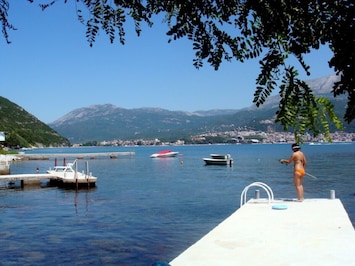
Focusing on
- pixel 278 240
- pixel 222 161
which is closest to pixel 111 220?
Answer: pixel 278 240

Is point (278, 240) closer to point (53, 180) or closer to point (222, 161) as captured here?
point (53, 180)

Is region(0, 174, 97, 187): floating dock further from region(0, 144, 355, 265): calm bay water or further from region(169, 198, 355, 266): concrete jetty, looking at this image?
region(169, 198, 355, 266): concrete jetty

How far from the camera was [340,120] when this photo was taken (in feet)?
10.2

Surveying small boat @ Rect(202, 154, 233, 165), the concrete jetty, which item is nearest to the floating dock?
the concrete jetty

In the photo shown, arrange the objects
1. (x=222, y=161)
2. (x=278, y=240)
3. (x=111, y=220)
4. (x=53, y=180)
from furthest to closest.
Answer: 1. (x=222, y=161)
2. (x=53, y=180)
3. (x=111, y=220)
4. (x=278, y=240)

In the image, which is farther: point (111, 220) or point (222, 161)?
point (222, 161)

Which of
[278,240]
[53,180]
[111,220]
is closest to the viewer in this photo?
[278,240]

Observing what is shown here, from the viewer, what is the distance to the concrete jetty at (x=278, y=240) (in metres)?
8.31

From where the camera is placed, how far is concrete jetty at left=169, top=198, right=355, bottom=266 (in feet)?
27.3

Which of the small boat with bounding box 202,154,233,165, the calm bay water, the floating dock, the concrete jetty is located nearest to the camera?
the concrete jetty

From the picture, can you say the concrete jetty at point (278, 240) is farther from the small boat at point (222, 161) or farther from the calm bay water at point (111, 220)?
the small boat at point (222, 161)

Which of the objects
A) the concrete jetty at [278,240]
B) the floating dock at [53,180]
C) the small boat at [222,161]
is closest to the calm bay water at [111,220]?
the floating dock at [53,180]

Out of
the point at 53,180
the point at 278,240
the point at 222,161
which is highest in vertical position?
the point at 278,240

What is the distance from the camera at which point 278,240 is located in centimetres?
1022
